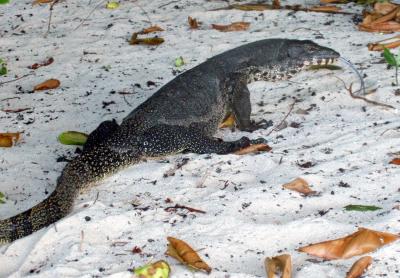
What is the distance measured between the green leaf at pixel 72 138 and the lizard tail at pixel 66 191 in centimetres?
44

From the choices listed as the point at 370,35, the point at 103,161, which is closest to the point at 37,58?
the point at 103,161

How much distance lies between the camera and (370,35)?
6.19 metres

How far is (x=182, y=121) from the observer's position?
473 cm

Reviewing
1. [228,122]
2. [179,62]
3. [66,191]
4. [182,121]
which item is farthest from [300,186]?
[179,62]

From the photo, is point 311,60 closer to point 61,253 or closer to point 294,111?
point 294,111

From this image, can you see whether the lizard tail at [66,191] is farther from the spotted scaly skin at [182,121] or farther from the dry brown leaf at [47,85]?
the dry brown leaf at [47,85]

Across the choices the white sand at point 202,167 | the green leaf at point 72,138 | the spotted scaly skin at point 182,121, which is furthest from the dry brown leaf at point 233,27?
the green leaf at point 72,138

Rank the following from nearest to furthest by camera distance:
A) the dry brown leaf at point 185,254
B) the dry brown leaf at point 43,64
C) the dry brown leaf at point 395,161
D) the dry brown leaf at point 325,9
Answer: the dry brown leaf at point 185,254 → the dry brown leaf at point 395,161 → the dry brown leaf at point 43,64 → the dry brown leaf at point 325,9

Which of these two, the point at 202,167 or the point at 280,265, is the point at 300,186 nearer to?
the point at 202,167

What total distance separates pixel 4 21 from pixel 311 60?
3.59 m

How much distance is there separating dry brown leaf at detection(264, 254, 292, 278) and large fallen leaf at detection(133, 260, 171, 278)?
19.7 inches

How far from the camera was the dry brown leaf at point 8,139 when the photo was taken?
4.68 metres

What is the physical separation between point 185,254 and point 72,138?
177cm

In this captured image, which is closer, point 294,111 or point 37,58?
point 294,111
